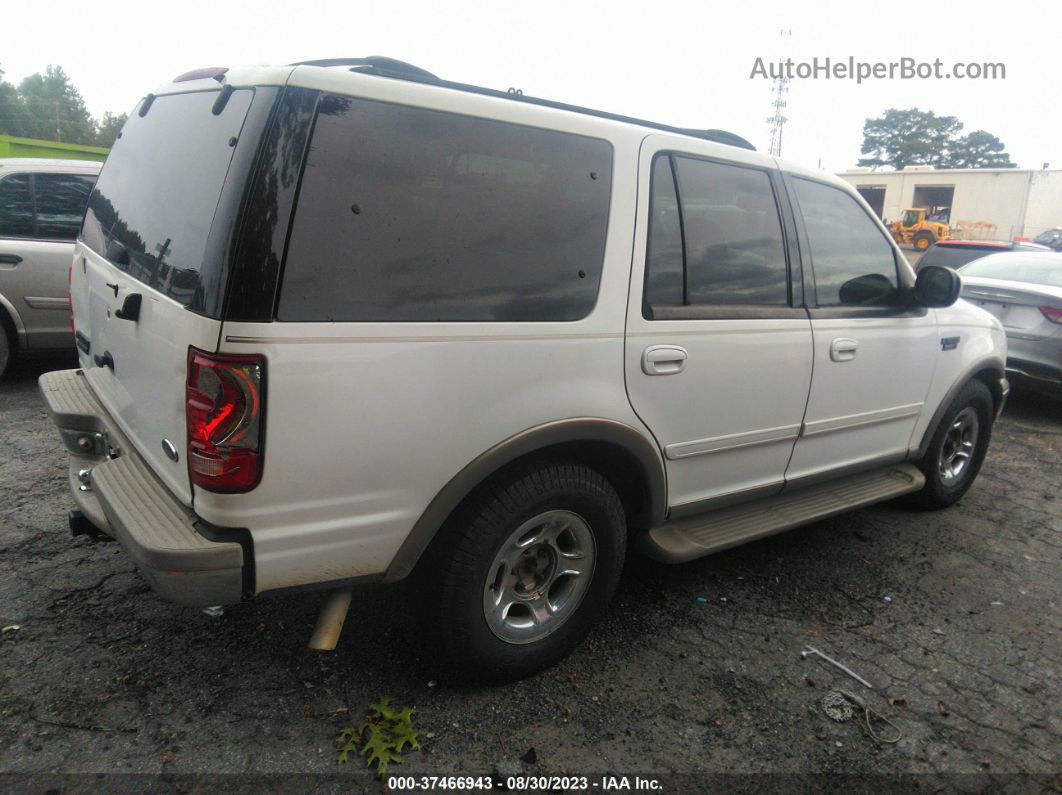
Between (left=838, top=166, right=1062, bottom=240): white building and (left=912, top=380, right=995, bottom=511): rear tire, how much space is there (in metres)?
38.1

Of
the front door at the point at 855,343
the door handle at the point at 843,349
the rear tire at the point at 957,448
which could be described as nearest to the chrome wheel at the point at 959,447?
the rear tire at the point at 957,448

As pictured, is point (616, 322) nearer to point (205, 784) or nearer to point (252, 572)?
point (252, 572)

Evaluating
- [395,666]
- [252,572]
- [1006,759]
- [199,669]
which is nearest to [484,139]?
[252,572]

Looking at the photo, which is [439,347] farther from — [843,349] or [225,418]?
[843,349]

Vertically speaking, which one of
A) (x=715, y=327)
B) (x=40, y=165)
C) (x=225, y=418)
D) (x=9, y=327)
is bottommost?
(x=9, y=327)

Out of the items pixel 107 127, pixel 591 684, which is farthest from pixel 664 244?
pixel 107 127

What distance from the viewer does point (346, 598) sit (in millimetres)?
2332

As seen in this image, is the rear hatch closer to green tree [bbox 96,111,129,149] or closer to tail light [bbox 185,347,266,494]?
tail light [bbox 185,347,266,494]

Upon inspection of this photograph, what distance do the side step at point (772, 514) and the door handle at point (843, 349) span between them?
0.65 meters

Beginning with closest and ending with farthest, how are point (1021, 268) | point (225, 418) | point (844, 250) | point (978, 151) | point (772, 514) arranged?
point (225, 418), point (772, 514), point (844, 250), point (1021, 268), point (978, 151)

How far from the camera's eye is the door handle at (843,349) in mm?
3424

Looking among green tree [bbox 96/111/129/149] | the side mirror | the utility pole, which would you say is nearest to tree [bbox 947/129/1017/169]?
the utility pole

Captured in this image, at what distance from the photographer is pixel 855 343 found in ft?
11.6

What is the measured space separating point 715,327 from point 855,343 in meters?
0.98
